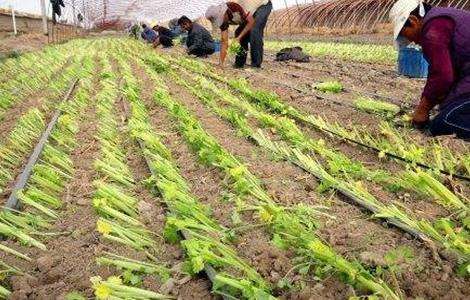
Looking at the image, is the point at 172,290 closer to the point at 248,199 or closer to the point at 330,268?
the point at 330,268

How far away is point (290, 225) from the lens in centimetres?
258

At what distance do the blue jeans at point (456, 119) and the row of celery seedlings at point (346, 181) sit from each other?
0.91m

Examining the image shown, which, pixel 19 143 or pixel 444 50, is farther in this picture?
pixel 19 143

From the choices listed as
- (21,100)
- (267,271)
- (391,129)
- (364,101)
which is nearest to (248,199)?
(267,271)

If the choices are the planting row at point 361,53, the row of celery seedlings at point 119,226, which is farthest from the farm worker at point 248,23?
the row of celery seedlings at point 119,226

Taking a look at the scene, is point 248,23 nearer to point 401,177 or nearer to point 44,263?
point 401,177

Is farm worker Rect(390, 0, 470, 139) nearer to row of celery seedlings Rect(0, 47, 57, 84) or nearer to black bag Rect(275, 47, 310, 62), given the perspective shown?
black bag Rect(275, 47, 310, 62)

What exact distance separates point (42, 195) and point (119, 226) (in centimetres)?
87

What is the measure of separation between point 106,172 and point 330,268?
2.09 metres

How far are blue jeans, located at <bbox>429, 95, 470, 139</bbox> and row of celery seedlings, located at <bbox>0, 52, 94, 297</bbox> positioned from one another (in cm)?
329

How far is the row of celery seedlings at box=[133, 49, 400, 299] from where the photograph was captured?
83.7 inches

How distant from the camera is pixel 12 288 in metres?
2.44

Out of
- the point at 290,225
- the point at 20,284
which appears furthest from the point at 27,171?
the point at 290,225

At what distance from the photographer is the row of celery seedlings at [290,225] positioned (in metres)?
2.12
